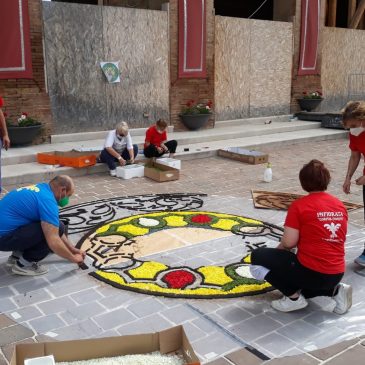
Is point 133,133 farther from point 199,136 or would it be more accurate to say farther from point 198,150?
point 198,150

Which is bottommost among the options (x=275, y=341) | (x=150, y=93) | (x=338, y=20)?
(x=275, y=341)

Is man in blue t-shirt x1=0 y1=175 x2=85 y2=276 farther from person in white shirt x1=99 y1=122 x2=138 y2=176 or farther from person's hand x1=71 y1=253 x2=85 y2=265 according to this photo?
person in white shirt x1=99 y1=122 x2=138 y2=176

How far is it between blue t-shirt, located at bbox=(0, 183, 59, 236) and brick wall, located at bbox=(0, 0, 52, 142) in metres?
6.04

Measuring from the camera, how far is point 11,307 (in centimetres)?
394

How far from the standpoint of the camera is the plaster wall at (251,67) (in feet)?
44.6

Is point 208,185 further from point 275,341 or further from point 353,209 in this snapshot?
point 275,341

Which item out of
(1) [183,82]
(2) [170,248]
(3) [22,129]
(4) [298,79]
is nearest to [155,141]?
(3) [22,129]

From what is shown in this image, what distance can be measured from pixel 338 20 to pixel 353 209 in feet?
57.6

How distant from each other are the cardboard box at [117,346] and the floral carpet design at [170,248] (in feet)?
4.17

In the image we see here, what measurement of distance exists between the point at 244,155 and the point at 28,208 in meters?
6.32

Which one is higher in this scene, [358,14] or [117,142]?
[358,14]

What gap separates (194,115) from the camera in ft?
40.6

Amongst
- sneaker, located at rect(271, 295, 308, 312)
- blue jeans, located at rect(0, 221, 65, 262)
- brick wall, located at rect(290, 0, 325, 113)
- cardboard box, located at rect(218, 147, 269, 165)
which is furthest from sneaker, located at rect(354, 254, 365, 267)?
brick wall, located at rect(290, 0, 325, 113)

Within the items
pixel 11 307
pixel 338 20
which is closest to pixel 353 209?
pixel 11 307
